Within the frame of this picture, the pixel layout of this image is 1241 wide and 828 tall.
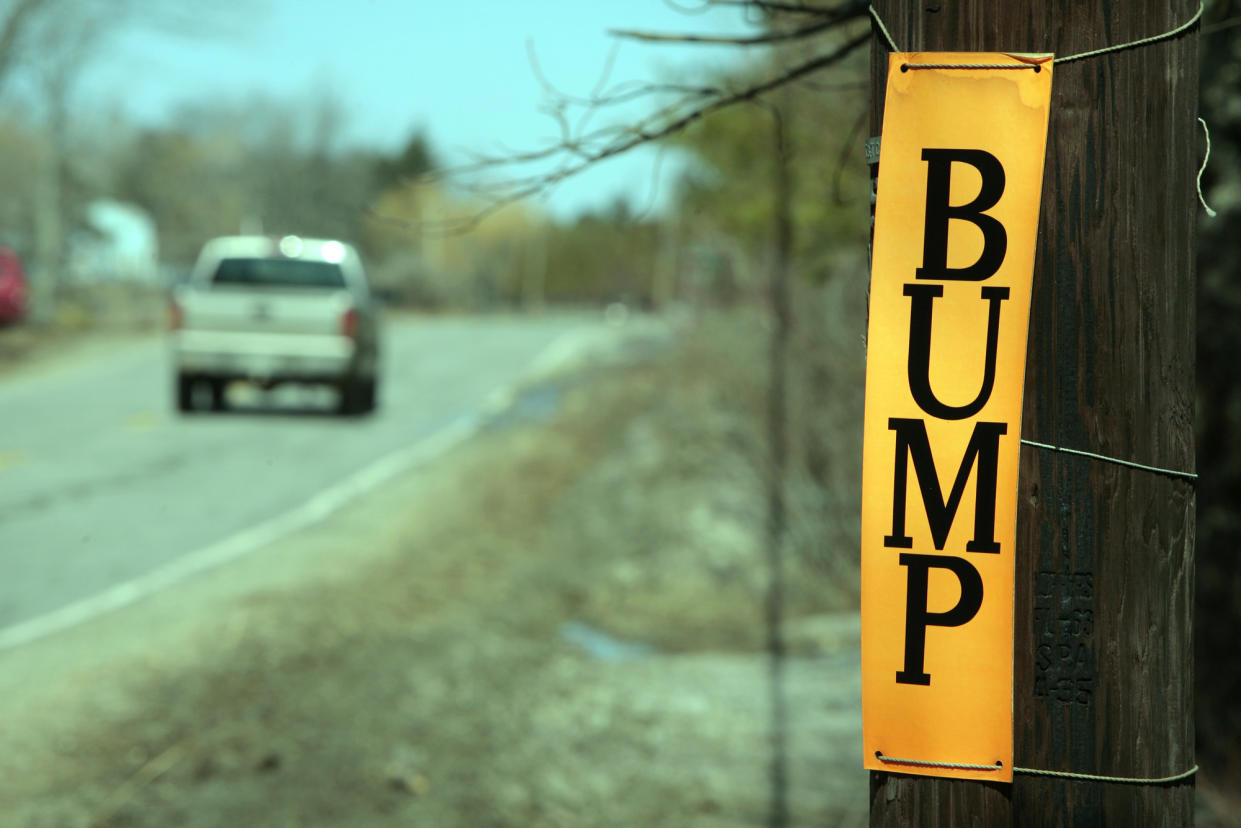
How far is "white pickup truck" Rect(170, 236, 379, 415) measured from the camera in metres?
15.6

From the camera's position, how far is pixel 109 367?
26469mm

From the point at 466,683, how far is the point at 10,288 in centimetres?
2374

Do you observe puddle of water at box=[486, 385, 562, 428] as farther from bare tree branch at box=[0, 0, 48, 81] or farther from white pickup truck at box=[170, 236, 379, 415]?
bare tree branch at box=[0, 0, 48, 81]

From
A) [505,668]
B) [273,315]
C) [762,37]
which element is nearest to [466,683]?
[505,668]

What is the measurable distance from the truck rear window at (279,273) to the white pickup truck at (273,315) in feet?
0.04

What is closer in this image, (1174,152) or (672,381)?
(1174,152)

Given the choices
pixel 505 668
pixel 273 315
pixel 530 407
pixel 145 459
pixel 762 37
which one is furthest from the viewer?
pixel 530 407

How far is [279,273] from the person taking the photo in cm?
1670

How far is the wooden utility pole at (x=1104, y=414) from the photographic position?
6.80 feet

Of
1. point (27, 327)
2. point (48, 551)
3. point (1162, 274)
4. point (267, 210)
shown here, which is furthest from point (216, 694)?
point (267, 210)

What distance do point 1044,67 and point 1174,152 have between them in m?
0.23

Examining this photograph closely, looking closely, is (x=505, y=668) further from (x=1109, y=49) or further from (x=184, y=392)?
(x=184, y=392)

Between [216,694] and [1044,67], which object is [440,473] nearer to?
[216,694]

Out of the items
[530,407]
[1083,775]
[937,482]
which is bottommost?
[530,407]
